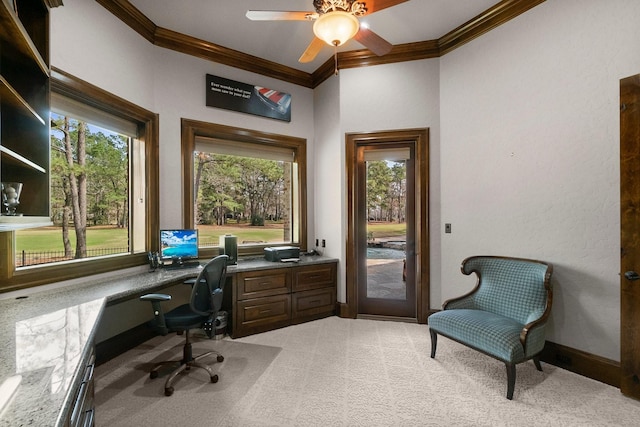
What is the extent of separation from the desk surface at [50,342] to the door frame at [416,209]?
85.2 inches

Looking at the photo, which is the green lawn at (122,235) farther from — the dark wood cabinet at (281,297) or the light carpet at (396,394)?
the light carpet at (396,394)

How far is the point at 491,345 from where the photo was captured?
2.23m

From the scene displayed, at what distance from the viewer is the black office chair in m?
2.19

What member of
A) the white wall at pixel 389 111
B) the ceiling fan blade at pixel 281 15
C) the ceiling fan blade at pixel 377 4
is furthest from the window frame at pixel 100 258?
the ceiling fan blade at pixel 377 4

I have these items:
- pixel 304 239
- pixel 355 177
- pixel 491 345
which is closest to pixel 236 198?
pixel 304 239

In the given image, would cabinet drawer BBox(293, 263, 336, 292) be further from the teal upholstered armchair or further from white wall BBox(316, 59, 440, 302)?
the teal upholstered armchair

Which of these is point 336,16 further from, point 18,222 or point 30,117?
point 18,222

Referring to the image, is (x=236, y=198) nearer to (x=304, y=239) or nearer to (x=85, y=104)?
(x=304, y=239)

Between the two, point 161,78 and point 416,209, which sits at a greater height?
point 161,78

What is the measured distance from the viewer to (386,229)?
3.79m

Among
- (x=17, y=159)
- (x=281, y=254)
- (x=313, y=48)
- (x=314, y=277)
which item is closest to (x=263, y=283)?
(x=281, y=254)

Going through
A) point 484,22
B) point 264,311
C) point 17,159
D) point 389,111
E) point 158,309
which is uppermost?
point 484,22

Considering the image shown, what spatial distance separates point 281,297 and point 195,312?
1.24 m

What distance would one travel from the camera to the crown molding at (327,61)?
9.29 ft
